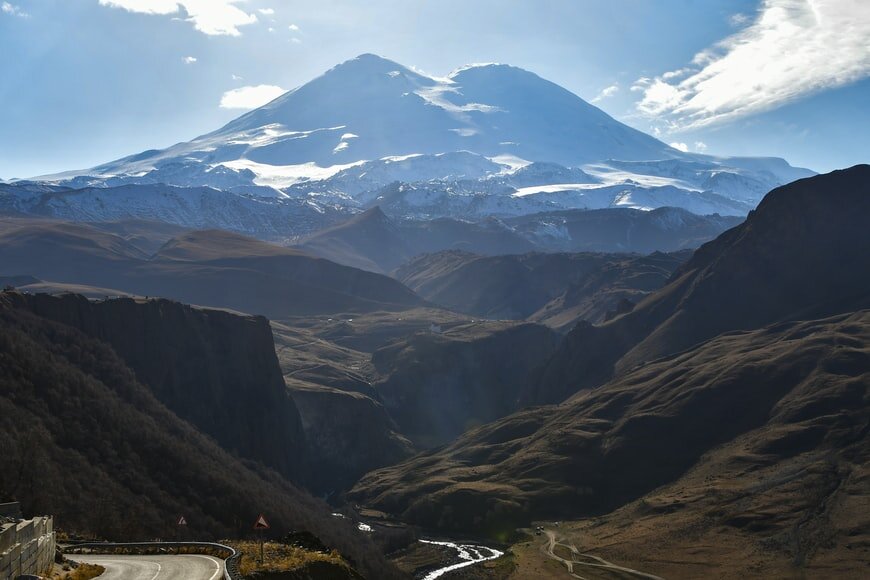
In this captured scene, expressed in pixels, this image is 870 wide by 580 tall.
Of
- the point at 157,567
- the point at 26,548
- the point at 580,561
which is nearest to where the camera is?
the point at 26,548

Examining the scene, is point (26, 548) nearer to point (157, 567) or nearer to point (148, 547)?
point (157, 567)

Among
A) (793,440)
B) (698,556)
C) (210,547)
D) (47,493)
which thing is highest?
(210,547)

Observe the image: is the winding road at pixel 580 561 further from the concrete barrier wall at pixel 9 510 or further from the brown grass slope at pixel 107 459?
the concrete barrier wall at pixel 9 510

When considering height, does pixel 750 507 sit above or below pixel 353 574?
below

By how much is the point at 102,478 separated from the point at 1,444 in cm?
1925

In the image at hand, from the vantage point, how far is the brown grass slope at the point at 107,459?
11262 cm

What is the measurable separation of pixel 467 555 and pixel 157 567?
144m

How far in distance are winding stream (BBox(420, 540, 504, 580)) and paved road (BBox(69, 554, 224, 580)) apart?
399 feet

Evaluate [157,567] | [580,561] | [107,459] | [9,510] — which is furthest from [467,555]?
[9,510]

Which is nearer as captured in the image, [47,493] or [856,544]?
[47,493]

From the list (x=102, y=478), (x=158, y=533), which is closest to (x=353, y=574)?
(x=158, y=533)

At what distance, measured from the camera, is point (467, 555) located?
18738 cm

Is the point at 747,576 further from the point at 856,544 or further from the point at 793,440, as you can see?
the point at 793,440

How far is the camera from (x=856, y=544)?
15100 cm
